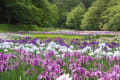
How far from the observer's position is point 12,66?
88.0 inches

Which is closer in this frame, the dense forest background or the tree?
the dense forest background

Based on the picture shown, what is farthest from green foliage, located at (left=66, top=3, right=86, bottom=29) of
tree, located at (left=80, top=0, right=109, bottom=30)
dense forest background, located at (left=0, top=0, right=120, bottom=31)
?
tree, located at (left=80, top=0, right=109, bottom=30)

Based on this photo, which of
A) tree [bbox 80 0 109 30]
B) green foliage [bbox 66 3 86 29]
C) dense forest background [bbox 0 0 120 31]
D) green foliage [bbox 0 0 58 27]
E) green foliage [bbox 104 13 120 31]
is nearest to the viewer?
green foliage [bbox 104 13 120 31]

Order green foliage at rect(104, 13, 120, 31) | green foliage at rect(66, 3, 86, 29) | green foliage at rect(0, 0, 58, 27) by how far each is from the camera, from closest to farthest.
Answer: green foliage at rect(104, 13, 120, 31) < green foliage at rect(0, 0, 58, 27) < green foliage at rect(66, 3, 86, 29)

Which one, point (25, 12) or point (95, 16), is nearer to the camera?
point (25, 12)

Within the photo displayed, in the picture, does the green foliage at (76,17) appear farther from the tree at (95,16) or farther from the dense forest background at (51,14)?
the tree at (95,16)

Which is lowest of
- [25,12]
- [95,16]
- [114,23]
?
[114,23]

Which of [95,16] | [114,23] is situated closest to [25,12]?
[95,16]

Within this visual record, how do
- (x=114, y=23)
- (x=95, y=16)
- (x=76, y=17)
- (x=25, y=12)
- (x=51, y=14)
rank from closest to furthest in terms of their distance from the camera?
(x=25, y=12) < (x=114, y=23) < (x=51, y=14) < (x=95, y=16) < (x=76, y=17)

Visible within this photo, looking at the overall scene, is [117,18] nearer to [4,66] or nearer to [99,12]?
[99,12]

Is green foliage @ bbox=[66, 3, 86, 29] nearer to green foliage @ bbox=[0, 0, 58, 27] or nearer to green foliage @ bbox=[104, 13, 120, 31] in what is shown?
green foliage @ bbox=[0, 0, 58, 27]

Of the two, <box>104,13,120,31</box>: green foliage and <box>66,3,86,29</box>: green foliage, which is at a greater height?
<box>66,3,86,29</box>: green foliage

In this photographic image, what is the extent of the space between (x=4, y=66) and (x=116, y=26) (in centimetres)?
2316

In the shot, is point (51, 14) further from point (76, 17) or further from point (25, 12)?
point (76, 17)
